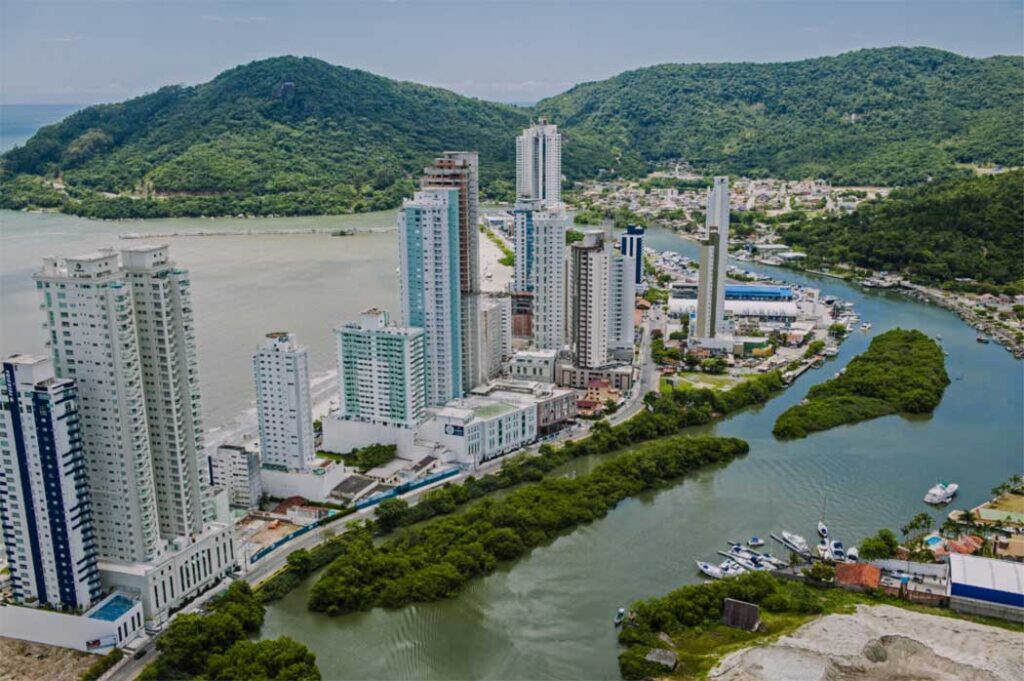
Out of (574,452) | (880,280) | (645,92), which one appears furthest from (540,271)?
(645,92)

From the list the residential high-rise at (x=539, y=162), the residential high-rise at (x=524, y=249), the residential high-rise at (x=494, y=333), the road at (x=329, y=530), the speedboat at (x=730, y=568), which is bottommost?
the speedboat at (x=730, y=568)

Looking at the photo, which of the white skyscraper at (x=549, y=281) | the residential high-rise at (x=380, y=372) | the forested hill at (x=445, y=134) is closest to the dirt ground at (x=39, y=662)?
the residential high-rise at (x=380, y=372)

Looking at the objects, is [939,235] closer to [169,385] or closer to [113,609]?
A: [169,385]

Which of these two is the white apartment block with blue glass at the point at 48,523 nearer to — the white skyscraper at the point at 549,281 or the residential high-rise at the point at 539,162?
the white skyscraper at the point at 549,281

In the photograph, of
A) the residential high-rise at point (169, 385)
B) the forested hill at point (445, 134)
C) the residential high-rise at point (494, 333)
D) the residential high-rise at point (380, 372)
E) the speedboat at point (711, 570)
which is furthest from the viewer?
the forested hill at point (445, 134)

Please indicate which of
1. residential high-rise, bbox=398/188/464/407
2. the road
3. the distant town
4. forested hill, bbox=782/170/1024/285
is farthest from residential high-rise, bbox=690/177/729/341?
forested hill, bbox=782/170/1024/285

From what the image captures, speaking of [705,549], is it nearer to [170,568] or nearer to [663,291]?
[170,568]

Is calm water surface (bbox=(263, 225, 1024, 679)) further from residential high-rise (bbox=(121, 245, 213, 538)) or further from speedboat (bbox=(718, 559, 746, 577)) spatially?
residential high-rise (bbox=(121, 245, 213, 538))
